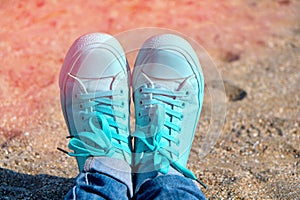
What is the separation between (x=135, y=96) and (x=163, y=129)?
0.50 ft

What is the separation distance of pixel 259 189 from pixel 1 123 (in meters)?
0.89

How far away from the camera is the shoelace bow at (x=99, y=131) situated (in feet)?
4.64

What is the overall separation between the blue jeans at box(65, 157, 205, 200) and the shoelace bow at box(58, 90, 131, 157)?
0.13 feet

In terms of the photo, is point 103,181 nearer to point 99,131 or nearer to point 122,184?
point 122,184

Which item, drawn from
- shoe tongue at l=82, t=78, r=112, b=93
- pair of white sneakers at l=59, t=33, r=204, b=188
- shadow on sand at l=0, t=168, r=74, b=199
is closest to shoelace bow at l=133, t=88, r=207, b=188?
pair of white sneakers at l=59, t=33, r=204, b=188

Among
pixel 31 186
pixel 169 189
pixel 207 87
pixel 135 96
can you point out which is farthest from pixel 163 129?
pixel 207 87

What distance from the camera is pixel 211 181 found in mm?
1571

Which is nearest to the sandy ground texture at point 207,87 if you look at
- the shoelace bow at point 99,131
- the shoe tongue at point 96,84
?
the shoelace bow at point 99,131

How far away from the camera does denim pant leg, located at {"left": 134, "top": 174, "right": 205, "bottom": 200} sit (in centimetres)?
126

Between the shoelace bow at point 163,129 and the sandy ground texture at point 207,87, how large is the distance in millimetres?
163

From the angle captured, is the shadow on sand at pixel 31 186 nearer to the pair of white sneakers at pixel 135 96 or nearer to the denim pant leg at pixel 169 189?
the pair of white sneakers at pixel 135 96

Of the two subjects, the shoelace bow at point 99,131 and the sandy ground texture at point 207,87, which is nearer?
the shoelace bow at point 99,131

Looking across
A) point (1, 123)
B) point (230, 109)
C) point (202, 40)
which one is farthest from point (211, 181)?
point (202, 40)

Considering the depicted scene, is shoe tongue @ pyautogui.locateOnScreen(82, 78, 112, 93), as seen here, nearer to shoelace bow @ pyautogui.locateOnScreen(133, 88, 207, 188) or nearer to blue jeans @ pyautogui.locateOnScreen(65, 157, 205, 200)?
shoelace bow @ pyautogui.locateOnScreen(133, 88, 207, 188)
